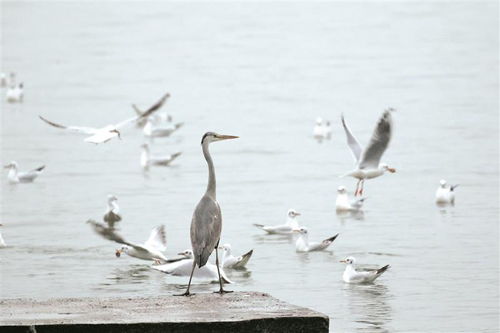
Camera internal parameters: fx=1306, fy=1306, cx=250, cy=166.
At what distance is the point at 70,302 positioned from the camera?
9.56 metres

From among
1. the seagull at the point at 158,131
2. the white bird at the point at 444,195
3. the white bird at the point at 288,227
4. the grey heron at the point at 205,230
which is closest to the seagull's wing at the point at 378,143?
the white bird at the point at 444,195

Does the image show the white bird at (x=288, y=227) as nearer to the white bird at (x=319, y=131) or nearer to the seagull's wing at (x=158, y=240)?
the seagull's wing at (x=158, y=240)

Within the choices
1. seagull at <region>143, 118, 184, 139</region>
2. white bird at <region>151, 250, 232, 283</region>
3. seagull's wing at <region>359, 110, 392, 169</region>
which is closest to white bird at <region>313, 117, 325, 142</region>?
seagull at <region>143, 118, 184, 139</region>

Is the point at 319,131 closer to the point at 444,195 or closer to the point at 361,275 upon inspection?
the point at 444,195

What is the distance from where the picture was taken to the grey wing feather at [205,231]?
33.2 ft

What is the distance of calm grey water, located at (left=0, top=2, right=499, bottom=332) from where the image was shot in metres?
13.2

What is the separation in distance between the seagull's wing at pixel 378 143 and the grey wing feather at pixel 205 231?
6234 mm

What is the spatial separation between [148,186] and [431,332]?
9.43 meters

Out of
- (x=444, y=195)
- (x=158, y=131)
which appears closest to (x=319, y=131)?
(x=158, y=131)

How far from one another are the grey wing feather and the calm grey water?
57.3 inches

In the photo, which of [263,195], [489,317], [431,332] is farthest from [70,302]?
[263,195]

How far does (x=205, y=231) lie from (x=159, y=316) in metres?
1.37

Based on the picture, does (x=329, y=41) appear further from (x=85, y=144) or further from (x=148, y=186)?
(x=148, y=186)

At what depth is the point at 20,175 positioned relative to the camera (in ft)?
64.4
